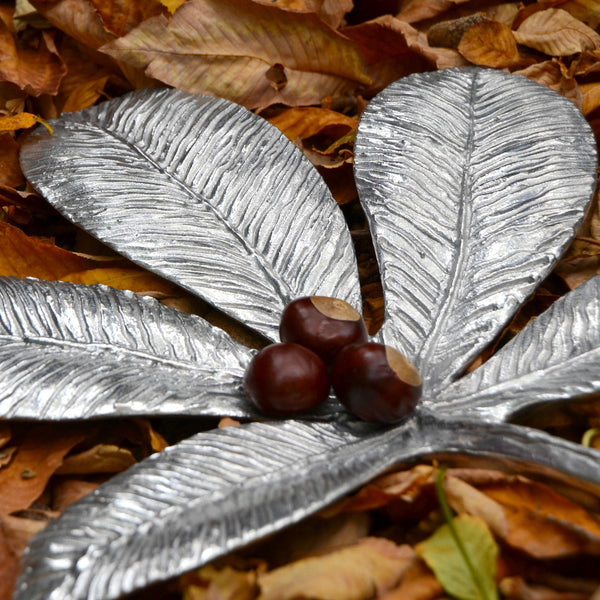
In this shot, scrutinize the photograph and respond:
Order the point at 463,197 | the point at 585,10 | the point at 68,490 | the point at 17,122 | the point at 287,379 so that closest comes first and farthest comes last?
1. the point at 287,379
2. the point at 68,490
3. the point at 463,197
4. the point at 17,122
5. the point at 585,10

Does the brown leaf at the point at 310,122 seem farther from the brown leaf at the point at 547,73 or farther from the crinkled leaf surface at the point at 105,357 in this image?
the crinkled leaf surface at the point at 105,357

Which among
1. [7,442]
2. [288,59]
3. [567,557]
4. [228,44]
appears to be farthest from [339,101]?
[567,557]

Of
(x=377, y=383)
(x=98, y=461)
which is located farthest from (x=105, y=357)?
(x=377, y=383)

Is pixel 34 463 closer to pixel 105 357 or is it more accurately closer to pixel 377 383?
pixel 105 357

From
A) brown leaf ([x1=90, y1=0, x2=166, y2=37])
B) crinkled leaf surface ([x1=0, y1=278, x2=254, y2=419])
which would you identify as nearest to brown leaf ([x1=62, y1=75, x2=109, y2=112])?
brown leaf ([x1=90, y1=0, x2=166, y2=37])

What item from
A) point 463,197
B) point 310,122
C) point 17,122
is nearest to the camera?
point 463,197

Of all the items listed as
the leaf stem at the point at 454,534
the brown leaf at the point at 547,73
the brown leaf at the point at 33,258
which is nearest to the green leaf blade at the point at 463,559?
the leaf stem at the point at 454,534

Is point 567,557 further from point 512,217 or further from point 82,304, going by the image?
point 82,304
